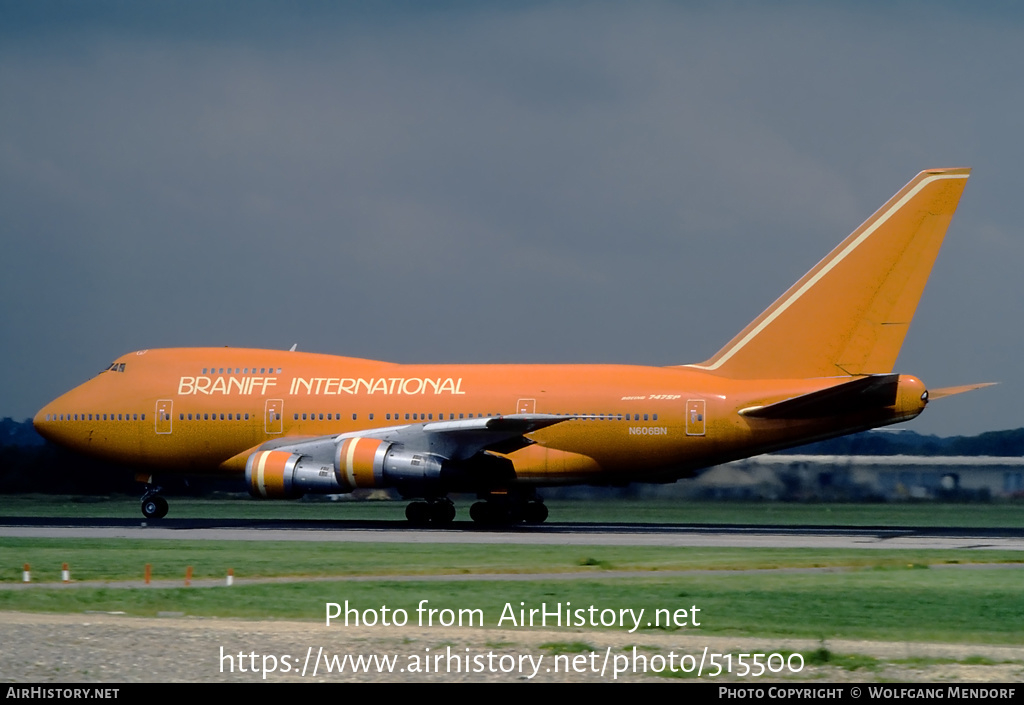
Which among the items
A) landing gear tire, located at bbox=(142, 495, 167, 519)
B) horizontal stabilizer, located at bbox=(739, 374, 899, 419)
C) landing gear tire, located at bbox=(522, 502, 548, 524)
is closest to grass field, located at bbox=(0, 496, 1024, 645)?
horizontal stabilizer, located at bbox=(739, 374, 899, 419)

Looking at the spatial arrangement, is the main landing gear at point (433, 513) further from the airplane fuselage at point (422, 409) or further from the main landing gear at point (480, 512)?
the airplane fuselage at point (422, 409)

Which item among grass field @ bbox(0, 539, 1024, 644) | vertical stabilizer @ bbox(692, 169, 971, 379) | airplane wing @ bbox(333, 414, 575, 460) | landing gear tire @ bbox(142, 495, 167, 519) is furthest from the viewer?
landing gear tire @ bbox(142, 495, 167, 519)

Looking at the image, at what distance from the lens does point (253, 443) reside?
3850cm

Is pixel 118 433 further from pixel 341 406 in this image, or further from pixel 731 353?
pixel 731 353

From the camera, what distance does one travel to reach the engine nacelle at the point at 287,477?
3481 centimetres

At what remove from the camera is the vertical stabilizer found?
3503cm

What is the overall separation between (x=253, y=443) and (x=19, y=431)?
3048cm

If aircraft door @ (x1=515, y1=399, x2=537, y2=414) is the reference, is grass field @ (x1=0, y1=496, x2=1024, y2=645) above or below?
below

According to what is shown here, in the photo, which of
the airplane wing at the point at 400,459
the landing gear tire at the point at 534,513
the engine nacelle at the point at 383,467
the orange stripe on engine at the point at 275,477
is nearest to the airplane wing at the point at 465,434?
the airplane wing at the point at 400,459

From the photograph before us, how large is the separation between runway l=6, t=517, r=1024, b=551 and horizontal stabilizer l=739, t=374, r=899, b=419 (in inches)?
121

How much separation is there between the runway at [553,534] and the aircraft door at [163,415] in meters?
3.34

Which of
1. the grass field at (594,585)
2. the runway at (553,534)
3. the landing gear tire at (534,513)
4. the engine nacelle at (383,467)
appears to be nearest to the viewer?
the grass field at (594,585)

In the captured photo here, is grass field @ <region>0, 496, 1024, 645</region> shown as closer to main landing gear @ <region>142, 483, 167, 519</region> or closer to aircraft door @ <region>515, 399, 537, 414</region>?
aircraft door @ <region>515, 399, 537, 414</region>
